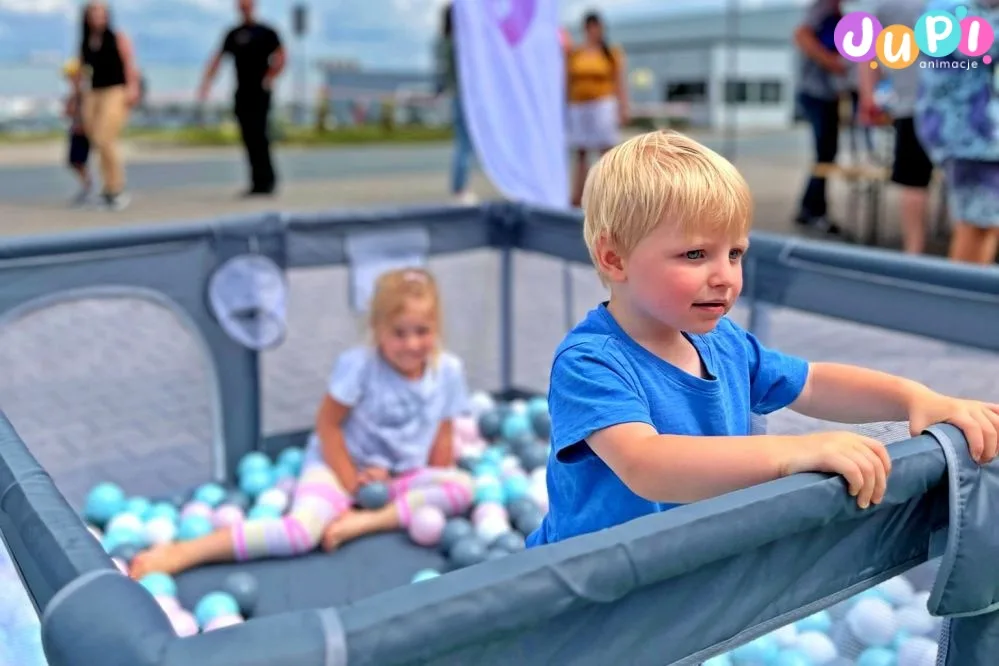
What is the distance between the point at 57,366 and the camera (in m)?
2.94

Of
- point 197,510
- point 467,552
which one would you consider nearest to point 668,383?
point 467,552

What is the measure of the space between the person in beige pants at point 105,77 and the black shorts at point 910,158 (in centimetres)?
547

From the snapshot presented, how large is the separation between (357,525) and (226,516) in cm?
42

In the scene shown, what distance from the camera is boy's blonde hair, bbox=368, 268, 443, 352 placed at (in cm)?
296

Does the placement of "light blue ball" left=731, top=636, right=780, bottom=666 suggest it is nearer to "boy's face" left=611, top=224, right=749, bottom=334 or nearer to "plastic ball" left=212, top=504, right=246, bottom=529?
"boy's face" left=611, top=224, right=749, bottom=334

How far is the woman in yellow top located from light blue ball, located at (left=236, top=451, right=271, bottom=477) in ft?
15.6

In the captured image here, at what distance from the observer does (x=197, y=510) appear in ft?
10.0

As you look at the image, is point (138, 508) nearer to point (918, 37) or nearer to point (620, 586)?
point (620, 586)

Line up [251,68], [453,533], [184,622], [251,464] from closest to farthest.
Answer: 1. [184,622]
2. [453,533]
3. [251,464]
4. [251,68]

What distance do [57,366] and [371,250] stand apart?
99 cm

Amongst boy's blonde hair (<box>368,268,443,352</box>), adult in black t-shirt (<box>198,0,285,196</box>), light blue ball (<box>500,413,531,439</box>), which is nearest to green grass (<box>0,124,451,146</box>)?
adult in black t-shirt (<box>198,0,285,196</box>)

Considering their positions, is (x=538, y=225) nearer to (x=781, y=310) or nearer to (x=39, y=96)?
(x=781, y=310)

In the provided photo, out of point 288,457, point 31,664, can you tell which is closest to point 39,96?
point 288,457

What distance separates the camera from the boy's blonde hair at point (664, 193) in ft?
4.28
